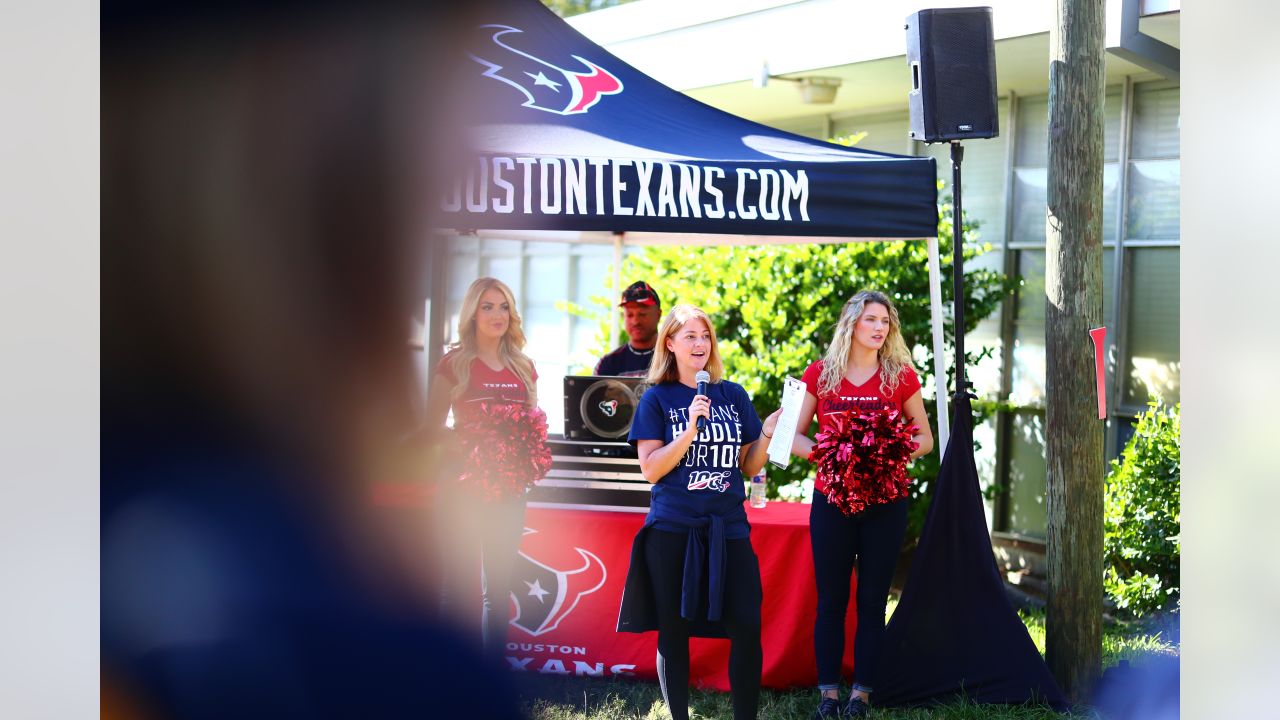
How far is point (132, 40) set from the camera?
2154mm

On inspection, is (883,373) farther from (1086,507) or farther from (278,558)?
(278,558)

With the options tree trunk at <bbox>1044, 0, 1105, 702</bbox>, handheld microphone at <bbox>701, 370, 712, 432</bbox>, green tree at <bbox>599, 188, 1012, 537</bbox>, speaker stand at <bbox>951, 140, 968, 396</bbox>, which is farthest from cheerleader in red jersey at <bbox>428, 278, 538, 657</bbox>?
green tree at <bbox>599, 188, 1012, 537</bbox>

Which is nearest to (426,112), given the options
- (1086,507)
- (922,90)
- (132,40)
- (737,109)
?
(132,40)

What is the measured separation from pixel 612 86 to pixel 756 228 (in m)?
1.22

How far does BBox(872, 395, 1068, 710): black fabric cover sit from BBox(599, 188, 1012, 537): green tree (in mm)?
2350

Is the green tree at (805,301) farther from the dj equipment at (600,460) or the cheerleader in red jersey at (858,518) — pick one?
the cheerleader in red jersey at (858,518)

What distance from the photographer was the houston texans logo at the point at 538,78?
16.7ft

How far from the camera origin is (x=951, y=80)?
462 centimetres

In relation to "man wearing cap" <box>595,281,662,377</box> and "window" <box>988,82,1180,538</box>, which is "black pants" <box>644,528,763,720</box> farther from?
"window" <box>988,82,1180,538</box>

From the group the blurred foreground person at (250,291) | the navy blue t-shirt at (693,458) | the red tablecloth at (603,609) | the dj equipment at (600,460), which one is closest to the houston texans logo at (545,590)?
the red tablecloth at (603,609)

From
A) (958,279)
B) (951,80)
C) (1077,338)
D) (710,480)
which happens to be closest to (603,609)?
(710,480)

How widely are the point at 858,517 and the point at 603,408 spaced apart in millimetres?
1219

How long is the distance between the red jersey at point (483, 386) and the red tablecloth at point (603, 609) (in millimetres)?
623

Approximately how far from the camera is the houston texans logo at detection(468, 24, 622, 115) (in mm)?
5082
